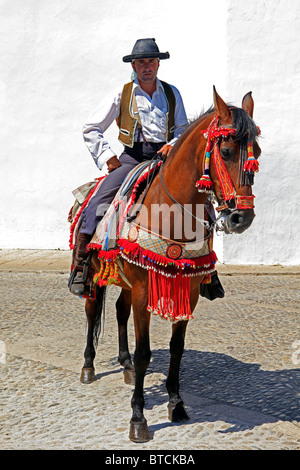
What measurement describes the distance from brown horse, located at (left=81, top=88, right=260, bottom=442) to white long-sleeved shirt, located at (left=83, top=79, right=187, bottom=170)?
584 millimetres

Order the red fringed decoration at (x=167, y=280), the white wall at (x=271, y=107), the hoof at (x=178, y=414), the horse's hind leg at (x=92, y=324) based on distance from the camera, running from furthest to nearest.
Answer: the white wall at (x=271, y=107) → the horse's hind leg at (x=92, y=324) → the hoof at (x=178, y=414) → the red fringed decoration at (x=167, y=280)

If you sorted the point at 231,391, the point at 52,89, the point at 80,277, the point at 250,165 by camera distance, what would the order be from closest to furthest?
the point at 250,165 < the point at 231,391 < the point at 80,277 < the point at 52,89

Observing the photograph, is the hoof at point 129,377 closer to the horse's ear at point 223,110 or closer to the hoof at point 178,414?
the hoof at point 178,414

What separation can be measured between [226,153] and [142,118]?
114cm

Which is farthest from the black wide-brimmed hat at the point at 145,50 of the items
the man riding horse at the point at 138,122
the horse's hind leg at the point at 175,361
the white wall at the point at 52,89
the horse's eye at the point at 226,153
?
the white wall at the point at 52,89

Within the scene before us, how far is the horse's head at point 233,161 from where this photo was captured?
3.44 meters

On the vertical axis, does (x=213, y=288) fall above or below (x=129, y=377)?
above

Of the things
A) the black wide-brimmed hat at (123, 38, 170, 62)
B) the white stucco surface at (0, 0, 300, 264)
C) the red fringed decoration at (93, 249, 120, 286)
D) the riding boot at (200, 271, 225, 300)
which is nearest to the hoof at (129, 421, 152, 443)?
the red fringed decoration at (93, 249, 120, 286)

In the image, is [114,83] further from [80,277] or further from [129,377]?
[129,377]

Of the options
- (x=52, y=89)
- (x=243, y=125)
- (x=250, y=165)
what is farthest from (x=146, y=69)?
(x=52, y=89)

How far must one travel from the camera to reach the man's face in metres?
4.43

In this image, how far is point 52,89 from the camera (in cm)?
1262

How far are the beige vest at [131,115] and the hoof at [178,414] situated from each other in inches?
A: 74.2
